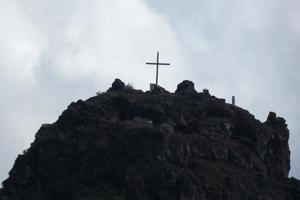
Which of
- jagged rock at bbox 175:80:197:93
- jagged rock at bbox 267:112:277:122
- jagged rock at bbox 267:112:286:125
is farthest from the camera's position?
jagged rock at bbox 175:80:197:93

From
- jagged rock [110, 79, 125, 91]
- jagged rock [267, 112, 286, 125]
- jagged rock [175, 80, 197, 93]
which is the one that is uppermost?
jagged rock [175, 80, 197, 93]

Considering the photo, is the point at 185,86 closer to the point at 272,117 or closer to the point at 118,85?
the point at 118,85

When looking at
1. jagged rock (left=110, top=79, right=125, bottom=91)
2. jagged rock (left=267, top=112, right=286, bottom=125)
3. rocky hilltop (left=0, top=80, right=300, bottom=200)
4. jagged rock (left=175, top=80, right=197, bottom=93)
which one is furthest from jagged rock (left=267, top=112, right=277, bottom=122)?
jagged rock (left=110, top=79, right=125, bottom=91)

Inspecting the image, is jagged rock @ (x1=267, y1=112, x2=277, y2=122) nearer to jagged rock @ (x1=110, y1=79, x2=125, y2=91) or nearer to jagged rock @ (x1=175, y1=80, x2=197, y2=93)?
jagged rock @ (x1=175, y1=80, x2=197, y2=93)

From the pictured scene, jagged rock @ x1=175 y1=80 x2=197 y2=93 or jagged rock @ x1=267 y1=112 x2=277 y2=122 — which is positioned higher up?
jagged rock @ x1=175 y1=80 x2=197 y2=93

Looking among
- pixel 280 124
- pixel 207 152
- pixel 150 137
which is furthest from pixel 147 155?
pixel 280 124

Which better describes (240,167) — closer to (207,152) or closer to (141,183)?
(207,152)

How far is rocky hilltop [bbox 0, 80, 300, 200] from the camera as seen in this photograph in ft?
278

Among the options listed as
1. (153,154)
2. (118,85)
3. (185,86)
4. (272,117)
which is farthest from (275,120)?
(153,154)

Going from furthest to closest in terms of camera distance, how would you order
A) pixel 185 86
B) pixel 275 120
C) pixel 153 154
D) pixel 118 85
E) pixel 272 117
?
pixel 185 86, pixel 118 85, pixel 272 117, pixel 275 120, pixel 153 154

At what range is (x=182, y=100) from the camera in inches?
3903

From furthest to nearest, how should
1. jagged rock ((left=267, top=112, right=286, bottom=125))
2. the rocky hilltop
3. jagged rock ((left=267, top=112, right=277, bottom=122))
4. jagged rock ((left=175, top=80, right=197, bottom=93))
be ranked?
jagged rock ((left=175, top=80, right=197, bottom=93)) → jagged rock ((left=267, top=112, right=277, bottom=122)) → jagged rock ((left=267, top=112, right=286, bottom=125)) → the rocky hilltop

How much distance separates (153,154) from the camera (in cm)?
8681

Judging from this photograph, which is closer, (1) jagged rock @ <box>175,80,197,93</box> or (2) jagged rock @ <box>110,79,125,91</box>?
(2) jagged rock @ <box>110,79,125,91</box>
